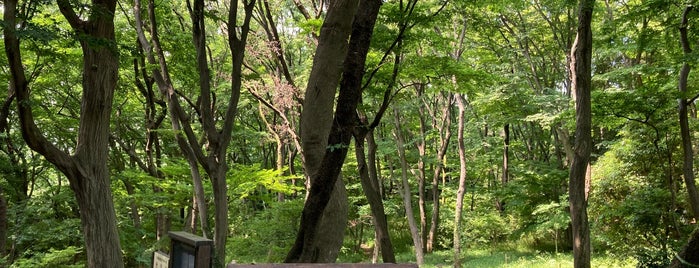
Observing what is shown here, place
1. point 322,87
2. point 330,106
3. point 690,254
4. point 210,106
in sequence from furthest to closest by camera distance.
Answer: point 210,106 < point 330,106 < point 322,87 < point 690,254

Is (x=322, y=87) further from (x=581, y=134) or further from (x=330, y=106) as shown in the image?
(x=581, y=134)

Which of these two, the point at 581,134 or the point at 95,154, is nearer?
the point at 95,154

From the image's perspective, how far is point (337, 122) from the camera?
3.68 metres

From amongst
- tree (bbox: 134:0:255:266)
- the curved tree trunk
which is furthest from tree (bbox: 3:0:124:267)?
the curved tree trunk

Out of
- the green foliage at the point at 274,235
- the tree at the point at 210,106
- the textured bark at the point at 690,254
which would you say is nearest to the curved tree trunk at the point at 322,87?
the tree at the point at 210,106

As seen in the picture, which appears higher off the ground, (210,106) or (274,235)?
(210,106)

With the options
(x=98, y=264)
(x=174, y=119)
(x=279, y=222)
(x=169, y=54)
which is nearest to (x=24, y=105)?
(x=98, y=264)

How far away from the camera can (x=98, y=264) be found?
17.3 feet

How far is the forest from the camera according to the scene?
15.5ft

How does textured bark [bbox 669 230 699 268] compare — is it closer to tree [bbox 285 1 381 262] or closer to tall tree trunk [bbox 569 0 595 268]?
tree [bbox 285 1 381 262]

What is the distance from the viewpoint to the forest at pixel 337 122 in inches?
186

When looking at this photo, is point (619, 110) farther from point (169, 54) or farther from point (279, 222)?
point (169, 54)


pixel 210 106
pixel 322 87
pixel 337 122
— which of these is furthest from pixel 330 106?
pixel 210 106

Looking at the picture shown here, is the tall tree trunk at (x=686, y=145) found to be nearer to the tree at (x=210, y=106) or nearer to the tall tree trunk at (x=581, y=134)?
the tall tree trunk at (x=581, y=134)
